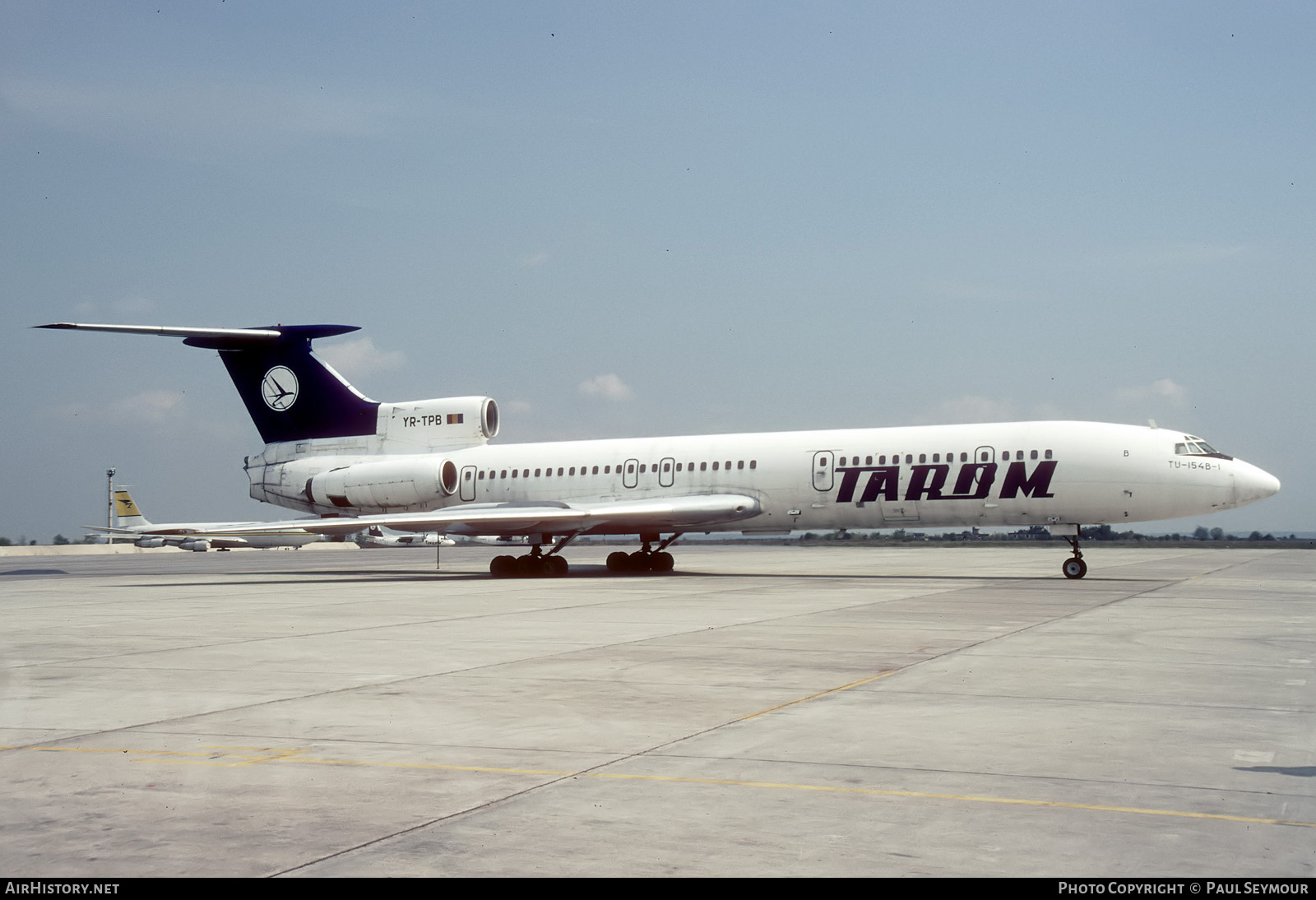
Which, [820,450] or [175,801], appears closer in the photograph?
[175,801]

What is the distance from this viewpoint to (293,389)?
1307 inches

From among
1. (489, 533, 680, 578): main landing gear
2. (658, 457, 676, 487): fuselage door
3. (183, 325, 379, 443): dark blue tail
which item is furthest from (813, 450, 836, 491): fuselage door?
(183, 325, 379, 443): dark blue tail

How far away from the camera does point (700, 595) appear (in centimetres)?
2098

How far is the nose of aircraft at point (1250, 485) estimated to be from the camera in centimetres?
2509

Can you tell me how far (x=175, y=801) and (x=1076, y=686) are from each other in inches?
269

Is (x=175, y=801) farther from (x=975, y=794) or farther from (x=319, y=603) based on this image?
(x=319, y=603)

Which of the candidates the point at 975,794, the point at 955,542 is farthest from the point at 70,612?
the point at 955,542

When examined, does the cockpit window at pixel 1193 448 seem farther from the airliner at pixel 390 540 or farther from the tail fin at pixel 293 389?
the airliner at pixel 390 540

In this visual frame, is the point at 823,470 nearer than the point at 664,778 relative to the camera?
No

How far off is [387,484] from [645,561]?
24.3 ft

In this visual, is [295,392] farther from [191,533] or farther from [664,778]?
[664,778]

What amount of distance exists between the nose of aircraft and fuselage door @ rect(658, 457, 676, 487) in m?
13.1

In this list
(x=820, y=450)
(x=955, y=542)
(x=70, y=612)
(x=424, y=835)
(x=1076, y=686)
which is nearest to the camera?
(x=424, y=835)

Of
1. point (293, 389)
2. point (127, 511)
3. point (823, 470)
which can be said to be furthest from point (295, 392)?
point (127, 511)
